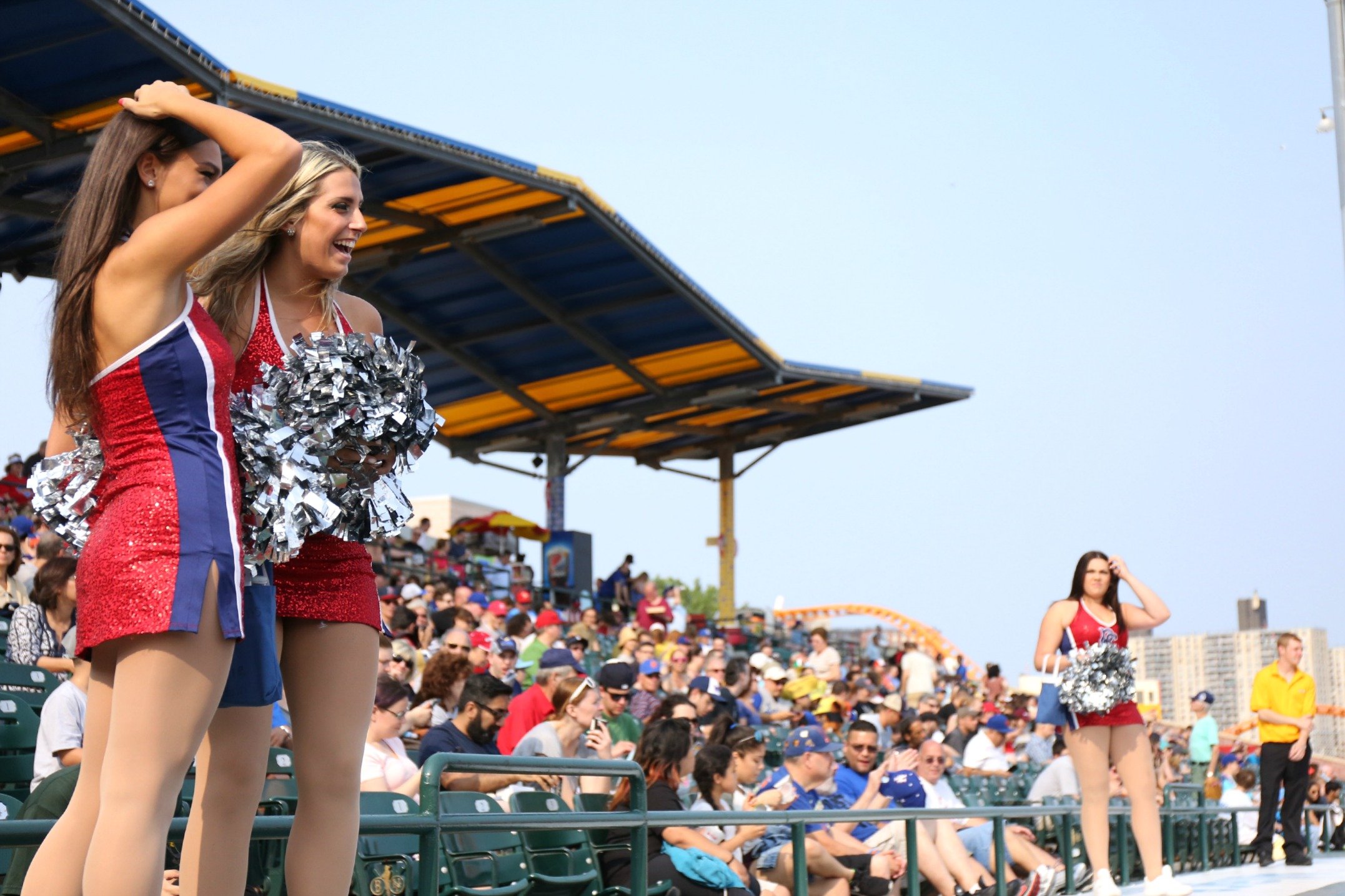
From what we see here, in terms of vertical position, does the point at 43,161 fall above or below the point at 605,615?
above

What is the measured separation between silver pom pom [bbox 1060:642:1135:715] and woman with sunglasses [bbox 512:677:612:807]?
7.49 ft

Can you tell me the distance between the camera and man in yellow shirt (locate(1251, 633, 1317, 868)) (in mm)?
10859

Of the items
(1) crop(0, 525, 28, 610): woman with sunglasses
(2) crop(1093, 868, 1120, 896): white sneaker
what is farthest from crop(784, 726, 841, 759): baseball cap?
(1) crop(0, 525, 28, 610): woman with sunglasses

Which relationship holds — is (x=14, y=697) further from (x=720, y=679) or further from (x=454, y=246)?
(x=454, y=246)

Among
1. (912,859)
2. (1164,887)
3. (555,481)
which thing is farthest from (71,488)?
(555,481)

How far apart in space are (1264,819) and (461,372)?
1477cm

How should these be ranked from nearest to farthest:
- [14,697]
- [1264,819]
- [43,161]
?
[14,697] < [1264,819] < [43,161]

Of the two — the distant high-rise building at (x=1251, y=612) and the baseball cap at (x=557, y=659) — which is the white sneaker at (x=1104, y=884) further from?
the distant high-rise building at (x=1251, y=612)

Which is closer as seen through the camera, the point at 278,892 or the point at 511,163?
the point at 278,892

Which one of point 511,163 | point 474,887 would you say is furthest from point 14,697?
point 511,163

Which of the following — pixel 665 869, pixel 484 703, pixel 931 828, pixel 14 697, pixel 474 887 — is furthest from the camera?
pixel 931 828

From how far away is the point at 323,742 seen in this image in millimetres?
2752

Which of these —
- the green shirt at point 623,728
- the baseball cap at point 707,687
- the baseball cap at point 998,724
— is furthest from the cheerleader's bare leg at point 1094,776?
the baseball cap at point 998,724

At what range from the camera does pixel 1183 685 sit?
155 m
